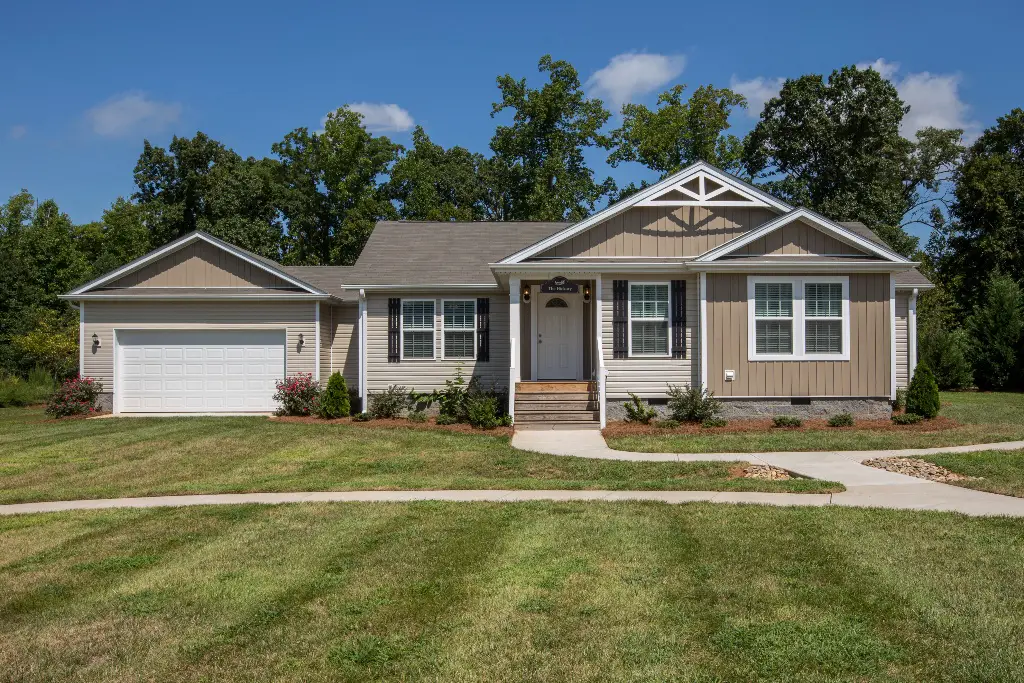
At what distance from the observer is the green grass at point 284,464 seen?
1036 centimetres

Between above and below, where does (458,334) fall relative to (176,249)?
below

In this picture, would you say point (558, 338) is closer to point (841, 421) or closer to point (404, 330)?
point (404, 330)

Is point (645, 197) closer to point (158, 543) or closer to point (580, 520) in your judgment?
point (580, 520)

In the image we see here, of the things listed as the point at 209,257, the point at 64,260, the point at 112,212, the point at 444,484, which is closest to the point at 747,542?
the point at 444,484

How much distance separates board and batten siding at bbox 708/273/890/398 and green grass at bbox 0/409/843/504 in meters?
5.37

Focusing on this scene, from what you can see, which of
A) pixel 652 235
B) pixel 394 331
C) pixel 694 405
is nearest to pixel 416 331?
pixel 394 331

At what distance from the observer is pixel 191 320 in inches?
778

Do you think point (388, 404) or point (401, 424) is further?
point (388, 404)

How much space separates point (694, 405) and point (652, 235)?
13.0 feet

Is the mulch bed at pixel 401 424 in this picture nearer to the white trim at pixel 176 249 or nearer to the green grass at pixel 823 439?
the green grass at pixel 823 439

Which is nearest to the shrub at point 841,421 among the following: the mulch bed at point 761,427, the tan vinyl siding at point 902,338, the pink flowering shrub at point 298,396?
the mulch bed at point 761,427

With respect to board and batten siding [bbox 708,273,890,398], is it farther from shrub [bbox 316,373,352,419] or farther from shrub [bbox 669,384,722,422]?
shrub [bbox 316,373,352,419]

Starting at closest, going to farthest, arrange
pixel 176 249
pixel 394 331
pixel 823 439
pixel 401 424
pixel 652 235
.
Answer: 1. pixel 823 439
2. pixel 401 424
3. pixel 652 235
4. pixel 394 331
5. pixel 176 249

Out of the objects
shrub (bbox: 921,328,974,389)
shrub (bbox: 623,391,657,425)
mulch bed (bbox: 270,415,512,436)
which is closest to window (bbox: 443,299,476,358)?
mulch bed (bbox: 270,415,512,436)
